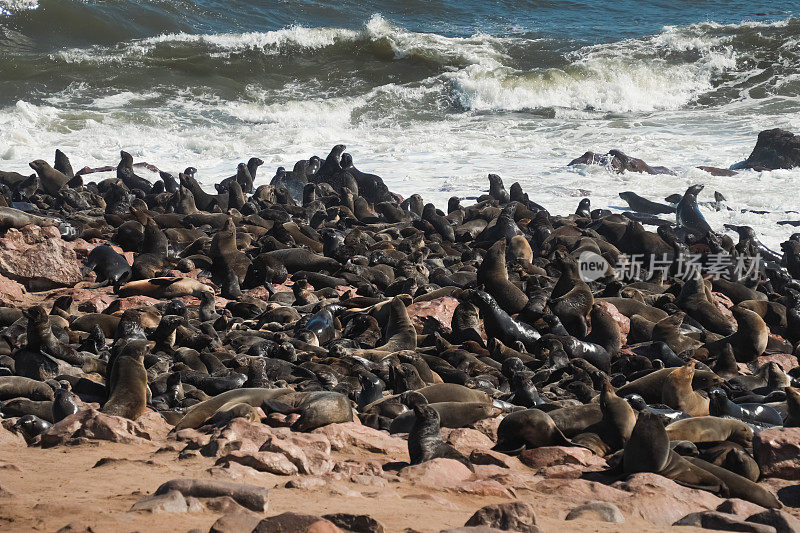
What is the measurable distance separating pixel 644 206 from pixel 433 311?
8.50 m

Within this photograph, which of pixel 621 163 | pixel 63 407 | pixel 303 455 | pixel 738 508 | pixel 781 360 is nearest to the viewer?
pixel 738 508

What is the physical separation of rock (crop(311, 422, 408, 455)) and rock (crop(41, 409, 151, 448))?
1.10 meters

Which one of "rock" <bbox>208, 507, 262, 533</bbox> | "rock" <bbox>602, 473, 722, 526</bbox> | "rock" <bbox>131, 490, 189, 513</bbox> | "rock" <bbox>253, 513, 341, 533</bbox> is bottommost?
"rock" <bbox>602, 473, 722, 526</bbox>

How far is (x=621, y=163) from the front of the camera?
1848 centimetres

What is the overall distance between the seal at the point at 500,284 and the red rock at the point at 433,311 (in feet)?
1.53

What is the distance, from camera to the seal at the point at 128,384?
552 cm

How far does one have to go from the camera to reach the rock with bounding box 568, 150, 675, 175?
727 inches

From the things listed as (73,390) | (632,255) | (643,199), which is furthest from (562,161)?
(73,390)

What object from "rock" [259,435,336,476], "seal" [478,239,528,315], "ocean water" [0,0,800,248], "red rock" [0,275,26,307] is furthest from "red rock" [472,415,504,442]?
"ocean water" [0,0,800,248]

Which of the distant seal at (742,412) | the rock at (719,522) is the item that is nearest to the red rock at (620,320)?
the distant seal at (742,412)

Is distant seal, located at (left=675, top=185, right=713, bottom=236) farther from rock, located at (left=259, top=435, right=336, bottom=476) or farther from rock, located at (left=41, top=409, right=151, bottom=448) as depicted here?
rock, located at (left=41, top=409, right=151, bottom=448)

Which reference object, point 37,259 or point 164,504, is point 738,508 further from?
point 37,259

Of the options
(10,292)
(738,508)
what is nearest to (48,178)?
(10,292)

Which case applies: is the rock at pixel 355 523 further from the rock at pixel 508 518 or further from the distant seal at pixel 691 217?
the distant seal at pixel 691 217
